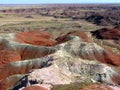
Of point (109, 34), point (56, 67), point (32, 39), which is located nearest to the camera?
point (56, 67)

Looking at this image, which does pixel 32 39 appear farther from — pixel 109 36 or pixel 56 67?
pixel 56 67

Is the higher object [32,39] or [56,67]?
[56,67]

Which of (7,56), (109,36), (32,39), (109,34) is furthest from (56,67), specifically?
(109,34)

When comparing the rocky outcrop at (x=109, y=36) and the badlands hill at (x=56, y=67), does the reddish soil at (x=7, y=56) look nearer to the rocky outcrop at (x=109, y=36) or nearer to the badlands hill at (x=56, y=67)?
the badlands hill at (x=56, y=67)

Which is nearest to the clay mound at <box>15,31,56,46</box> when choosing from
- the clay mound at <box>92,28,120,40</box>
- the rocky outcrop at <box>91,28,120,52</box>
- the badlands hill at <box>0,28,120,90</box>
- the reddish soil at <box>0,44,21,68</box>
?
the badlands hill at <box>0,28,120,90</box>

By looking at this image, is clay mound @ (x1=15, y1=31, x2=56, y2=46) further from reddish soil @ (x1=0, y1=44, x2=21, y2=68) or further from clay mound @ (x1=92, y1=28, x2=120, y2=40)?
clay mound @ (x1=92, y1=28, x2=120, y2=40)

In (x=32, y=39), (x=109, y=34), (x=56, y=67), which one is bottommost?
(x=109, y=34)

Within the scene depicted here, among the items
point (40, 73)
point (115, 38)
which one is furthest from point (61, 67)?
point (115, 38)

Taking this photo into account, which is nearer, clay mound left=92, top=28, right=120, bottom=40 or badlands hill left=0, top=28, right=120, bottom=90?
badlands hill left=0, top=28, right=120, bottom=90

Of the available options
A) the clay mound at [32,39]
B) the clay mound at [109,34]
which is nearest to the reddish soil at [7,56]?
the clay mound at [32,39]

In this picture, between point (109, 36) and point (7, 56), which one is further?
point (109, 36)
